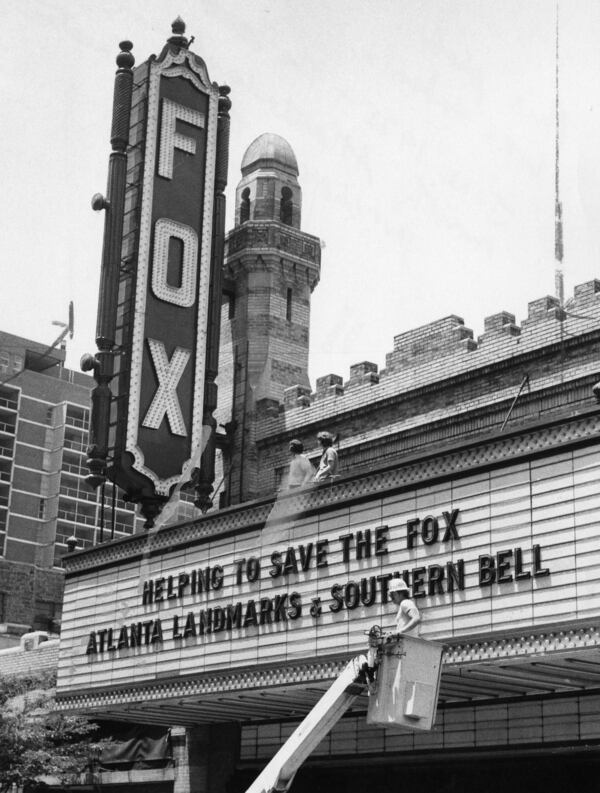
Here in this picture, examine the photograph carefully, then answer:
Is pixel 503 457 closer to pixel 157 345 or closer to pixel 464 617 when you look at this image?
pixel 464 617

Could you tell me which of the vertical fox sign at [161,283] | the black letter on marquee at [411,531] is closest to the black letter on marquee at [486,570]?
the black letter on marquee at [411,531]

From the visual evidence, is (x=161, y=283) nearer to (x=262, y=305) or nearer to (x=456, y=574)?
(x=262, y=305)

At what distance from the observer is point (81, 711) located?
23.0m

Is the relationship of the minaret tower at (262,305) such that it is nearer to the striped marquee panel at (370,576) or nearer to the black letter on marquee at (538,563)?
the striped marquee panel at (370,576)

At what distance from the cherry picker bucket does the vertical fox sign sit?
13587 millimetres

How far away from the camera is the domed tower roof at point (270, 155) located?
30484 millimetres

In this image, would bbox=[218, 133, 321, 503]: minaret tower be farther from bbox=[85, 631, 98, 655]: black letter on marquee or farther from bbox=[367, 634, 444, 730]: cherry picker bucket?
bbox=[367, 634, 444, 730]: cherry picker bucket

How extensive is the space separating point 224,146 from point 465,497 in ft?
45.3

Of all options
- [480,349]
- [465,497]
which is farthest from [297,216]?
[465,497]

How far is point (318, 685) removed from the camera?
59.1 feet

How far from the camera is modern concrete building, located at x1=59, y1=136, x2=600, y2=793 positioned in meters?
15.5

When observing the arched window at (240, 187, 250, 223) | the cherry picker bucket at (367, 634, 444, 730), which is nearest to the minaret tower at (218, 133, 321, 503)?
the arched window at (240, 187, 250, 223)

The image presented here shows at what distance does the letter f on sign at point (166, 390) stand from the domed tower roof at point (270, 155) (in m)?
6.59

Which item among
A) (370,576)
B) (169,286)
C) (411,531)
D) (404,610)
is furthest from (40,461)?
(404,610)
